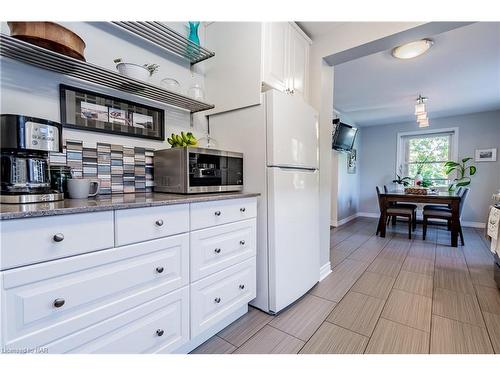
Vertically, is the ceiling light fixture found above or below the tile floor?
above

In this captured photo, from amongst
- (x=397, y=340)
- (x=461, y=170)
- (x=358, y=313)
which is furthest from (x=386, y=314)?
(x=461, y=170)

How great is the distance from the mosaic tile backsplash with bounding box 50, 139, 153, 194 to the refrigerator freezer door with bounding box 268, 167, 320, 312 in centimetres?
90

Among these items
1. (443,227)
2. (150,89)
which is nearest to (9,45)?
(150,89)

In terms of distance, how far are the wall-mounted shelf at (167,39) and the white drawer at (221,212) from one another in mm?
1156

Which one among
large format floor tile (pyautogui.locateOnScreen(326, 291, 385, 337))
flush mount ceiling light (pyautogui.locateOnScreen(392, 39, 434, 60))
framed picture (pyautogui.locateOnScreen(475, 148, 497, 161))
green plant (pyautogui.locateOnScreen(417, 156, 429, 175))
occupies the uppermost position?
flush mount ceiling light (pyautogui.locateOnScreen(392, 39, 434, 60))

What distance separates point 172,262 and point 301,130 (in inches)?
53.8

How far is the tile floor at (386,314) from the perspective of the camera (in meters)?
1.36

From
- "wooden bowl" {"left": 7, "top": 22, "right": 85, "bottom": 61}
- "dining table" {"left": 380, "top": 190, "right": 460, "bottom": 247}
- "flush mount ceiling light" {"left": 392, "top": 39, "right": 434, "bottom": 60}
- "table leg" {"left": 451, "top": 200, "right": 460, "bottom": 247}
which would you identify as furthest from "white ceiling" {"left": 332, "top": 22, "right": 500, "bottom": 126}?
"wooden bowl" {"left": 7, "top": 22, "right": 85, "bottom": 61}

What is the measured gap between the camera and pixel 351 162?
18.4 ft

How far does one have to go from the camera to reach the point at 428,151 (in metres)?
5.39

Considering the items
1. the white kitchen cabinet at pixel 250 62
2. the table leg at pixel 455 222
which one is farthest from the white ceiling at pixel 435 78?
the table leg at pixel 455 222

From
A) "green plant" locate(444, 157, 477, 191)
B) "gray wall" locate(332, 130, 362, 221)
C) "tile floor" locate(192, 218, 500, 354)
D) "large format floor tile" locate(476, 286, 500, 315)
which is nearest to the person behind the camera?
"tile floor" locate(192, 218, 500, 354)

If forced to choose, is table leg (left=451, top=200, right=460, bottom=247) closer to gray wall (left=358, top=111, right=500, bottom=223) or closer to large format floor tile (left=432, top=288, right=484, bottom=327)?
large format floor tile (left=432, top=288, right=484, bottom=327)

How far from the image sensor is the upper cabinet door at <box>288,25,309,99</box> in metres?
1.96
